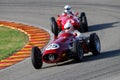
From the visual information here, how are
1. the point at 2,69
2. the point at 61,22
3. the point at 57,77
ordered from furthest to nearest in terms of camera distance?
the point at 61,22
the point at 2,69
the point at 57,77

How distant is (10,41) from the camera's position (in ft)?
83.6

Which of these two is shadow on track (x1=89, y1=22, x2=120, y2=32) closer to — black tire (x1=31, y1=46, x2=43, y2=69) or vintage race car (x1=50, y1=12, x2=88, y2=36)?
vintage race car (x1=50, y1=12, x2=88, y2=36)

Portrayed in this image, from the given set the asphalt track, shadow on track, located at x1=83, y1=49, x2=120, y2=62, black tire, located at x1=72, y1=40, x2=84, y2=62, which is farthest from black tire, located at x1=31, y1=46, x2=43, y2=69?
shadow on track, located at x1=83, y1=49, x2=120, y2=62

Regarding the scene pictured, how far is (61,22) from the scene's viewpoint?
1006 inches

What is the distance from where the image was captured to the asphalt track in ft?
56.4

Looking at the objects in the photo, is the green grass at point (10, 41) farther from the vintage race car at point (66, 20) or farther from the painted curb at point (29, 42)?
the vintage race car at point (66, 20)

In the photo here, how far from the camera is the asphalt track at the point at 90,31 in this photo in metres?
17.2

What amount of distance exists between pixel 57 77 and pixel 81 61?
222cm

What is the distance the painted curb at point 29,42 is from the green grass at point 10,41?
0.30m

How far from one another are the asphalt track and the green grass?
1.75 meters

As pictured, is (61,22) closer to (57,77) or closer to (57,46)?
(57,46)

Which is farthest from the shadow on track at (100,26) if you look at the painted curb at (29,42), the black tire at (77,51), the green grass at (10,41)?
the black tire at (77,51)

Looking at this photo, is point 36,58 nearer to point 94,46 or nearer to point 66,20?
point 94,46

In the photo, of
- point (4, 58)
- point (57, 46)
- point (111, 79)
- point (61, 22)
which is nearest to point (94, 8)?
point (61, 22)
